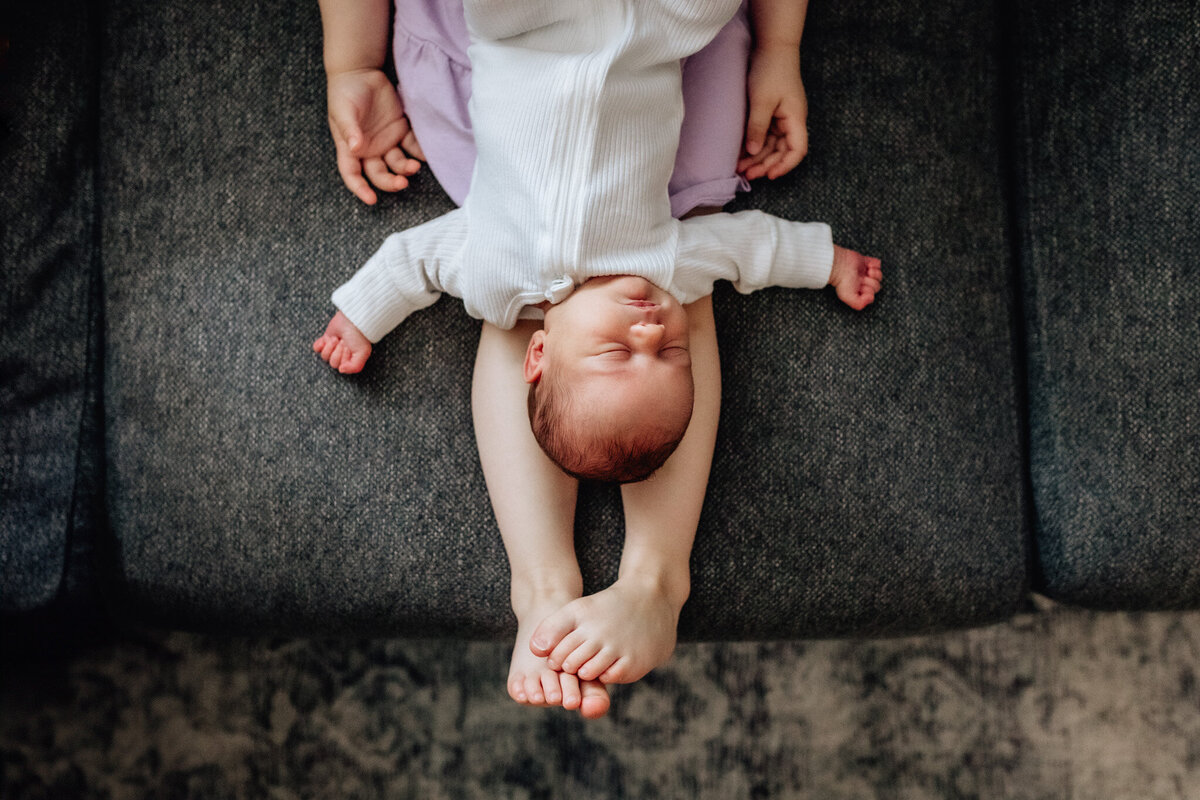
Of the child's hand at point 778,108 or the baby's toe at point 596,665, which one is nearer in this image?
the baby's toe at point 596,665

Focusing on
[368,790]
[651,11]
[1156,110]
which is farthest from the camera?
[368,790]

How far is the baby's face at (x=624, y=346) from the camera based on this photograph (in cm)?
82

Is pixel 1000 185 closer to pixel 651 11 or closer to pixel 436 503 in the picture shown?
pixel 651 11

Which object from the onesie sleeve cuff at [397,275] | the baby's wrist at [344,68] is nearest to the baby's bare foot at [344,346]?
the onesie sleeve cuff at [397,275]

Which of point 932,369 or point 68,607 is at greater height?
point 932,369

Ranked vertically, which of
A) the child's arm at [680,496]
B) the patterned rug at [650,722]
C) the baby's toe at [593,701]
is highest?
the child's arm at [680,496]

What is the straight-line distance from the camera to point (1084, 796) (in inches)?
49.4

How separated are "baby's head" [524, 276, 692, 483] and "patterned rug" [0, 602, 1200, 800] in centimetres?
56

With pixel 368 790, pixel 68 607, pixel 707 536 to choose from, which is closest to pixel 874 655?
pixel 707 536

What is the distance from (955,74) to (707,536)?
2.18ft

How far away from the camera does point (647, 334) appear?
83 centimetres

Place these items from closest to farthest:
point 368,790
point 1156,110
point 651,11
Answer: point 651,11 < point 1156,110 < point 368,790

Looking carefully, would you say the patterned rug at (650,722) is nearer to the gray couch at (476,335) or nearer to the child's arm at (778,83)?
the gray couch at (476,335)

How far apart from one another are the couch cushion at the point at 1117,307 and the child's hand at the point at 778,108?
0.32m
